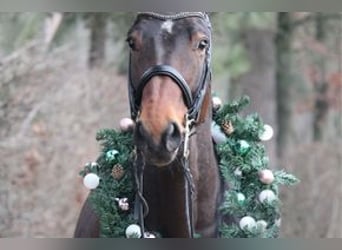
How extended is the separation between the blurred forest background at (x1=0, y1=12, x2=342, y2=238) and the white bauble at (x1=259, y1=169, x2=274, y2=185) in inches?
63.4

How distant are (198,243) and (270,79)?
5595mm

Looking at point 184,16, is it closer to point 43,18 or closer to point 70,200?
point 70,200

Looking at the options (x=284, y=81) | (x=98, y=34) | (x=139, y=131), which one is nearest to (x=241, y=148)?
(x=139, y=131)

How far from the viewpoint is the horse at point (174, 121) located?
205 centimetres

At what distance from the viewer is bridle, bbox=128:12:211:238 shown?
2113 mm

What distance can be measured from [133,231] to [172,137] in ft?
1.72

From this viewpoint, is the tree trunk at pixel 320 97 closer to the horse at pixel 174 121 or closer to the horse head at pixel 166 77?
the horse at pixel 174 121

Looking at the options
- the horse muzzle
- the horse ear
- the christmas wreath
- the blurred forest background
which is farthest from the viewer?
the blurred forest background

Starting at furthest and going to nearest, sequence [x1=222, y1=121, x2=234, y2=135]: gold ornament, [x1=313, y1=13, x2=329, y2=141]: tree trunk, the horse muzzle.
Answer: [x1=313, y1=13, x2=329, y2=141]: tree trunk → [x1=222, y1=121, x2=234, y2=135]: gold ornament → the horse muzzle

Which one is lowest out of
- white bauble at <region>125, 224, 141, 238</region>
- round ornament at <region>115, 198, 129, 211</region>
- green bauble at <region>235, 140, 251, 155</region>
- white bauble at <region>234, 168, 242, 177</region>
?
white bauble at <region>125, 224, 141, 238</region>

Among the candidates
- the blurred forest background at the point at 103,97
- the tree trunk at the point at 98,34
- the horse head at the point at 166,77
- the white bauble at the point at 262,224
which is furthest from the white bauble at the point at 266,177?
the tree trunk at the point at 98,34

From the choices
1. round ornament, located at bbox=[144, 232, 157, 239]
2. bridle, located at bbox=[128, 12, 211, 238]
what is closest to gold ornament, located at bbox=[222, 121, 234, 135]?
bridle, located at bbox=[128, 12, 211, 238]

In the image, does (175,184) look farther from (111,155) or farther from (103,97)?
(103,97)

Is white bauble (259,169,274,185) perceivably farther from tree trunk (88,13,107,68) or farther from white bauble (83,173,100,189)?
tree trunk (88,13,107,68)
